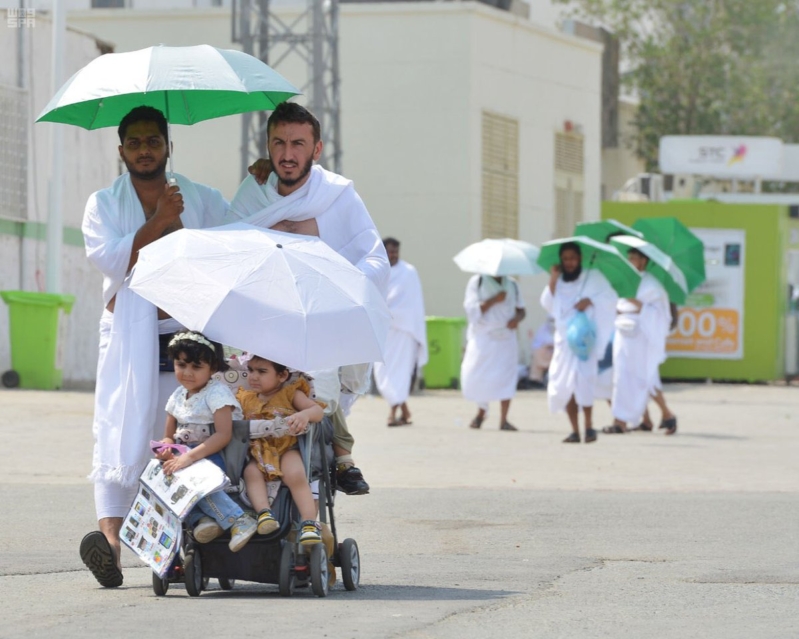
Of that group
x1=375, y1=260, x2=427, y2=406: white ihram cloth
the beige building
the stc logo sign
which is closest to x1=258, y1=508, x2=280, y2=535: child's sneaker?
x1=375, y1=260, x2=427, y2=406: white ihram cloth

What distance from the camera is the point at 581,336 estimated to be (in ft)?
57.2

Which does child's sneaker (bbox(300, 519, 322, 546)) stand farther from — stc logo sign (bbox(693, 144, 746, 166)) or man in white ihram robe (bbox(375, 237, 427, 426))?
stc logo sign (bbox(693, 144, 746, 166))

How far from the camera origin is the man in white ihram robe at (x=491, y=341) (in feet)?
63.9

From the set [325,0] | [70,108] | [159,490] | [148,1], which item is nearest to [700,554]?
[159,490]

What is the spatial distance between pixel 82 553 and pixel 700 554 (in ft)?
10.4

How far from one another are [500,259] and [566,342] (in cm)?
145

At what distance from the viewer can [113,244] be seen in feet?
24.0

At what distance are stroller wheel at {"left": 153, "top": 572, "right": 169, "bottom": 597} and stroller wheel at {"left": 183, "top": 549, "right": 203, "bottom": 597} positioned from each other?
9cm

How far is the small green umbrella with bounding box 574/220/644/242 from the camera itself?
18672mm

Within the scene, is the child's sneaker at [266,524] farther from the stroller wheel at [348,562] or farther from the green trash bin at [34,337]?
the green trash bin at [34,337]

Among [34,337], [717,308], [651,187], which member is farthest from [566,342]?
[651,187]

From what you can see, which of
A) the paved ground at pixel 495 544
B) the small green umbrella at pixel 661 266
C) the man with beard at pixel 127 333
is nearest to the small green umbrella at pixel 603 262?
the small green umbrella at pixel 661 266

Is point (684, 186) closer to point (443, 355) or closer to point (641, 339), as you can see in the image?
point (443, 355)

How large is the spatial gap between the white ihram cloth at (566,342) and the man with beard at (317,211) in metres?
10.0
